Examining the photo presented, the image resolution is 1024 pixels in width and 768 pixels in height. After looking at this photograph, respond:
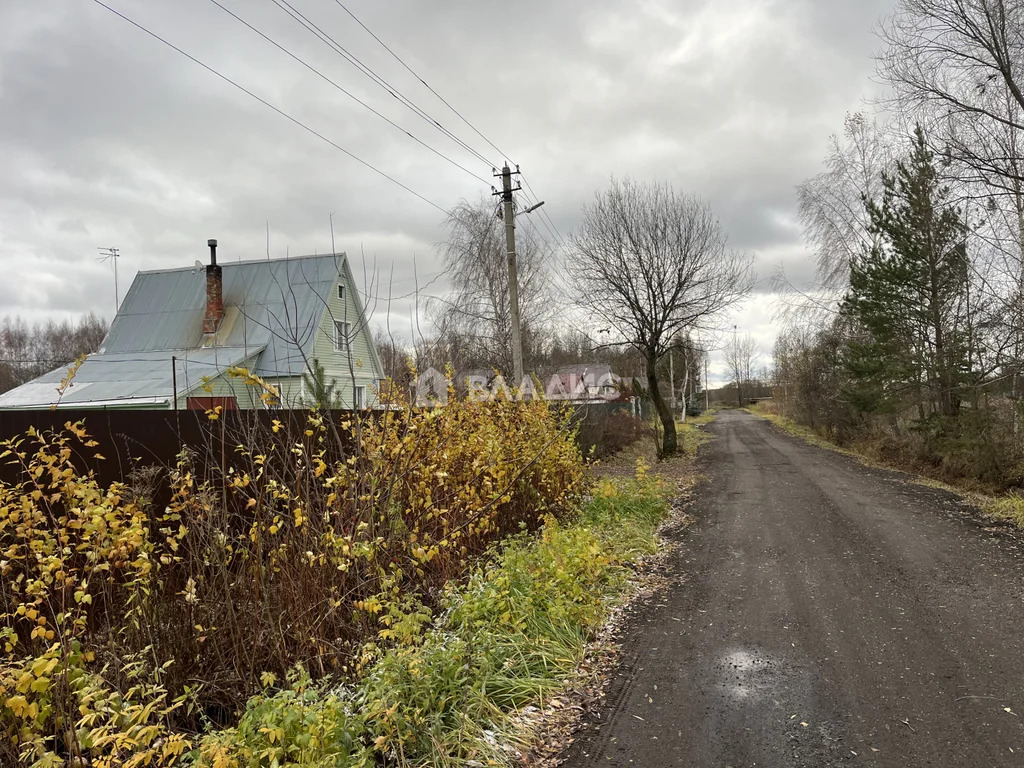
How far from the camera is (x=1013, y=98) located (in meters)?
10.5

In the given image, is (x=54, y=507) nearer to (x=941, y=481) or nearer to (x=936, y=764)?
(x=936, y=764)

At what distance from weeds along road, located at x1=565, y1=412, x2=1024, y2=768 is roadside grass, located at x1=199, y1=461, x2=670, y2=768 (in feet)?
1.53

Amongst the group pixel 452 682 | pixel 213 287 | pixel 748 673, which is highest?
pixel 213 287

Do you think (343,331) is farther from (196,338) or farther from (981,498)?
(196,338)

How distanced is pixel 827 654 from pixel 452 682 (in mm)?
2722

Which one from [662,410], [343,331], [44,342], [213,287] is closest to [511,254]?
[662,410]

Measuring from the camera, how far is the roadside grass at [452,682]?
290 cm

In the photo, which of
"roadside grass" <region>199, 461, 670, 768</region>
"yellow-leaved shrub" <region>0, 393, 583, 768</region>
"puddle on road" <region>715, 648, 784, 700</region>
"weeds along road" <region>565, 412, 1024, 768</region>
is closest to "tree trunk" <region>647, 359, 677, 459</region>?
"weeds along road" <region>565, 412, 1024, 768</region>

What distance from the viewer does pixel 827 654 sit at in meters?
4.33

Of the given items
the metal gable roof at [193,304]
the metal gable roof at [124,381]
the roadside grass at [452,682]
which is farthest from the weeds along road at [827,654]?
the metal gable roof at [193,304]

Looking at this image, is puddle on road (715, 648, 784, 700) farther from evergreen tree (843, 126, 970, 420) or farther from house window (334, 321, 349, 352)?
evergreen tree (843, 126, 970, 420)

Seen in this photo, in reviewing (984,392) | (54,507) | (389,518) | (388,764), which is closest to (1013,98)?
(984,392)

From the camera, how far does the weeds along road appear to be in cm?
326

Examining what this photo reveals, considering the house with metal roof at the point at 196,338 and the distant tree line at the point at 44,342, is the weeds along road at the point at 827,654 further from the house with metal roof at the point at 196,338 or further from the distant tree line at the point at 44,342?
the distant tree line at the point at 44,342
